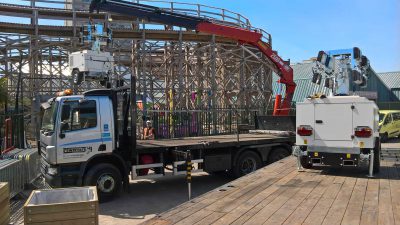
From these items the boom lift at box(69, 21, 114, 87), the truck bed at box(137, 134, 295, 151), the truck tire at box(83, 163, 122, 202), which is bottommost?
the truck tire at box(83, 163, 122, 202)

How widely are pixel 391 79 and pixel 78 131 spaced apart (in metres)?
41.3

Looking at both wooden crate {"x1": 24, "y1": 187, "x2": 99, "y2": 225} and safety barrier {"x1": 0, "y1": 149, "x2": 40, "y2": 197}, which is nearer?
wooden crate {"x1": 24, "y1": 187, "x2": 99, "y2": 225}

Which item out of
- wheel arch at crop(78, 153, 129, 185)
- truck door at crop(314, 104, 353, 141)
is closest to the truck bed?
wheel arch at crop(78, 153, 129, 185)

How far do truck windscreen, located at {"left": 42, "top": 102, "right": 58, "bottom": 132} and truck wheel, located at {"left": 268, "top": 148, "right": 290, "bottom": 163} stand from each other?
6.52 metres

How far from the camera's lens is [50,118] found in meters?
9.65

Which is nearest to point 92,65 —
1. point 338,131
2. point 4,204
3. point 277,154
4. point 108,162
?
point 108,162

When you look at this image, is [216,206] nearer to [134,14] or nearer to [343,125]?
[343,125]

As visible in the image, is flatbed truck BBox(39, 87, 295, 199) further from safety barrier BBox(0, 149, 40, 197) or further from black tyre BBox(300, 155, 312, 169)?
black tyre BBox(300, 155, 312, 169)

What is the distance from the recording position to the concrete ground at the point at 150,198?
859 centimetres

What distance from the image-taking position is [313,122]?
8.71m

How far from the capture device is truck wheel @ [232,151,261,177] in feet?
39.0

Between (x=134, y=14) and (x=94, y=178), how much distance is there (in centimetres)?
767

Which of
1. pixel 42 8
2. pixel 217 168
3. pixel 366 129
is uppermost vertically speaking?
pixel 42 8

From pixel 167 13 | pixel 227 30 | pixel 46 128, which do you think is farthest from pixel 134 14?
pixel 46 128
